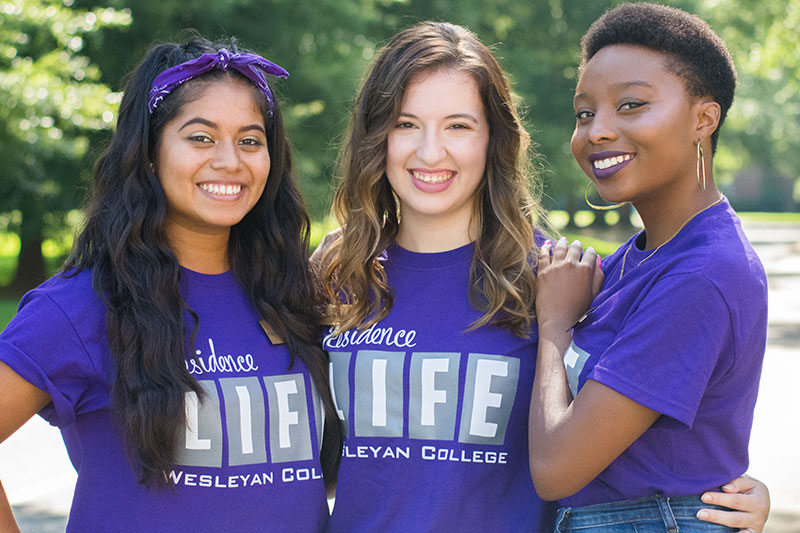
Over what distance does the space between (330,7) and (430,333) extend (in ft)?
39.9

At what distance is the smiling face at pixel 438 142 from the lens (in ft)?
10.3

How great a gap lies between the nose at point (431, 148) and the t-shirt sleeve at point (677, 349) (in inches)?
40.2

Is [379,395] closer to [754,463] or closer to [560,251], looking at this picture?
[560,251]

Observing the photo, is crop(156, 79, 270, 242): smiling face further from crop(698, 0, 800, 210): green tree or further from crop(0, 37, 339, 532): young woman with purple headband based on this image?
crop(698, 0, 800, 210): green tree

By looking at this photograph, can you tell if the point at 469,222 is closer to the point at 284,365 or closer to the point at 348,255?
the point at 348,255

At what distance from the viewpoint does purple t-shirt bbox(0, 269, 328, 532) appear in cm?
265

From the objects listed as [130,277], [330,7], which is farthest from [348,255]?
[330,7]

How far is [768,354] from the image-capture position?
11.7 m

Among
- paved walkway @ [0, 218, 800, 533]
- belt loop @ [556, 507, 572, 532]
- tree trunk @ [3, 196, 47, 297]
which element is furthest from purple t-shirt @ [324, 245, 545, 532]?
tree trunk @ [3, 196, 47, 297]

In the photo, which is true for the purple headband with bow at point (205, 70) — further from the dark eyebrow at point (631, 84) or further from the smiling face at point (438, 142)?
the dark eyebrow at point (631, 84)

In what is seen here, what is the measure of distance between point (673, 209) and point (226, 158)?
1.47m

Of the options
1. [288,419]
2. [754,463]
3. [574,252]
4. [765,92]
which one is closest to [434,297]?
[574,252]

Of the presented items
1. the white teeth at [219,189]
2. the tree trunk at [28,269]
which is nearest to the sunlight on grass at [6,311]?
the tree trunk at [28,269]

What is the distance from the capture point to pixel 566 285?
2.90 metres
